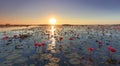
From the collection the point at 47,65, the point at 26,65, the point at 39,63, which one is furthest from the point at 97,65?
the point at 26,65

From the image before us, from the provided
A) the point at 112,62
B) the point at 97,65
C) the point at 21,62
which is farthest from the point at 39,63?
the point at 112,62

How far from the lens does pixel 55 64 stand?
23.4 ft

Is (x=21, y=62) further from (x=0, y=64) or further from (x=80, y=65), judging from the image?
(x=80, y=65)

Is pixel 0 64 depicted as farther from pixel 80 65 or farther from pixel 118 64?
pixel 118 64

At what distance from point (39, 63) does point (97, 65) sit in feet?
12.1

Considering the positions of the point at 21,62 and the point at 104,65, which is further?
the point at 21,62

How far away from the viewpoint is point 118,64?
7152 millimetres

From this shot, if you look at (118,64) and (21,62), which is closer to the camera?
(118,64)

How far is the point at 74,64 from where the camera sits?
727 centimetres

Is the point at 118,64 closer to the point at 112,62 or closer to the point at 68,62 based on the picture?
the point at 112,62

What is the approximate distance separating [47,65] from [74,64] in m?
1.73

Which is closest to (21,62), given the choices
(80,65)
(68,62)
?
(68,62)

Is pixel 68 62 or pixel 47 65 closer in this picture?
pixel 47 65

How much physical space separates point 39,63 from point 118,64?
5062 millimetres
